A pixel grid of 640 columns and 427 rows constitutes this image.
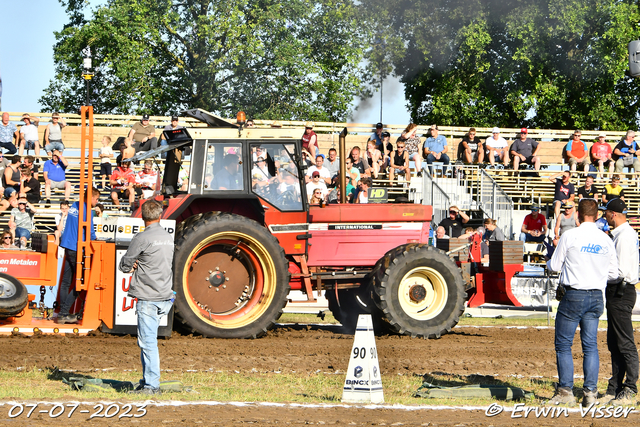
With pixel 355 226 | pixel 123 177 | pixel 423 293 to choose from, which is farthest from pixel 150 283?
pixel 123 177

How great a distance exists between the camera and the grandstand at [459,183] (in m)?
19.0

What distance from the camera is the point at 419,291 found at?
11.0m

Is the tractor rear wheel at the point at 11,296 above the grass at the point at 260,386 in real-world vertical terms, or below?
above

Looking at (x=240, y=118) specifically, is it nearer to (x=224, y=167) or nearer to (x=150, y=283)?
(x=224, y=167)

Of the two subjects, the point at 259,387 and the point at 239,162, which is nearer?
the point at 259,387

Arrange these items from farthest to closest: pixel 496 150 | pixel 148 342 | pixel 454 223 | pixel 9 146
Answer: pixel 496 150 → pixel 9 146 → pixel 454 223 → pixel 148 342

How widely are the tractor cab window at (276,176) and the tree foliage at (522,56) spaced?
23.6 metres

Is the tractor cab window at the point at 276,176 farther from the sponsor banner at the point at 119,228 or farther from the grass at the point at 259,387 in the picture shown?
the grass at the point at 259,387

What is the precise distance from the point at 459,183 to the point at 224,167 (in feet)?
34.3

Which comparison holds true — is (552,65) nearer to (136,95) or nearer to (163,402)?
(136,95)

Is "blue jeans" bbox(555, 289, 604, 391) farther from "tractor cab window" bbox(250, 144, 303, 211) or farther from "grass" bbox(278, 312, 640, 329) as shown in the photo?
"grass" bbox(278, 312, 640, 329)

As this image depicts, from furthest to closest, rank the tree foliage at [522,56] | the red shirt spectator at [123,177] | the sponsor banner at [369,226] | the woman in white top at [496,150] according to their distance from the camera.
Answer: the tree foliage at [522,56]
the woman in white top at [496,150]
the red shirt spectator at [123,177]
the sponsor banner at [369,226]

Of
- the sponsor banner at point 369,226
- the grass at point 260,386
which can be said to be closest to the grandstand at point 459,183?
the sponsor banner at point 369,226

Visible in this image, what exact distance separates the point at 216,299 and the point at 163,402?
4.11 meters
